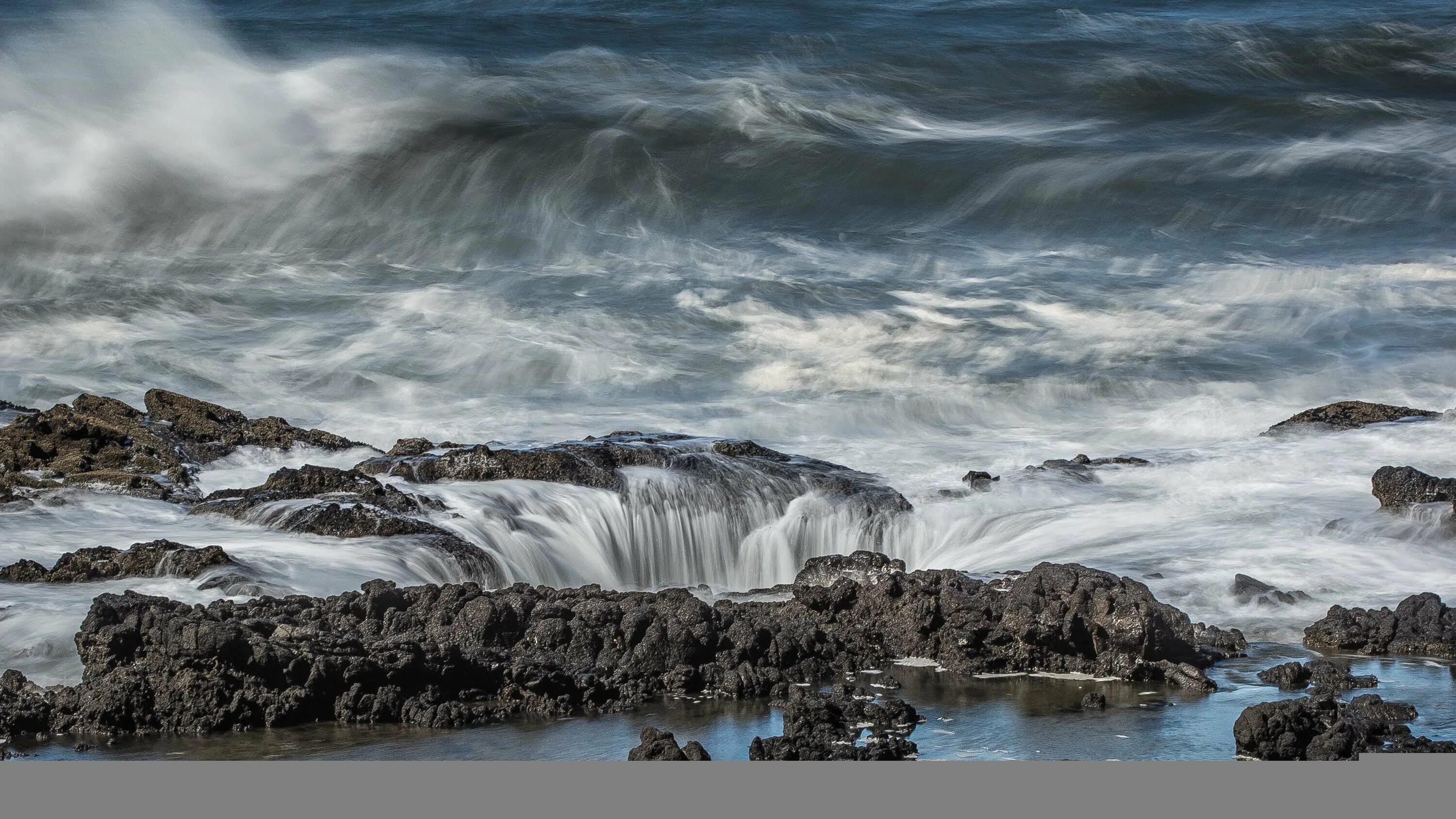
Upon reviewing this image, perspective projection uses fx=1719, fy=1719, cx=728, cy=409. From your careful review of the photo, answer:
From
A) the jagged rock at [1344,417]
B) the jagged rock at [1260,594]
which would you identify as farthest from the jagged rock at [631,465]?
the jagged rock at [1344,417]

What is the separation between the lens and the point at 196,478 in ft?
39.0

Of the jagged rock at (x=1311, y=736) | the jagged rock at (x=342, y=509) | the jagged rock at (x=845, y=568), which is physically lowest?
the jagged rock at (x=1311, y=736)

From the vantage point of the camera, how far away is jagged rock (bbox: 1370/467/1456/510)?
35.8ft

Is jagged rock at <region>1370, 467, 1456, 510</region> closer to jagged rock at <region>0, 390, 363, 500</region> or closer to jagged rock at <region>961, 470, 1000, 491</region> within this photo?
jagged rock at <region>961, 470, 1000, 491</region>

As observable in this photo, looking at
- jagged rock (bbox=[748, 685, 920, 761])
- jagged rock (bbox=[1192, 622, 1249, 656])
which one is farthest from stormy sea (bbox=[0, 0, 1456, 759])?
jagged rock (bbox=[748, 685, 920, 761])

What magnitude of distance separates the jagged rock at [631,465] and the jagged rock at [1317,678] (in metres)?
4.39

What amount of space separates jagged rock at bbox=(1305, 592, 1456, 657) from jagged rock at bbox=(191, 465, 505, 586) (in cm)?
464

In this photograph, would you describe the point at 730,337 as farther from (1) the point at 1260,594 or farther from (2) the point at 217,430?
(1) the point at 1260,594

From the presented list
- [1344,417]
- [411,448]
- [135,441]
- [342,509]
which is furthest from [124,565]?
[1344,417]

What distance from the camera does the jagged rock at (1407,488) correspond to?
10.9 m

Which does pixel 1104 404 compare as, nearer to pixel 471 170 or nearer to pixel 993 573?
pixel 993 573

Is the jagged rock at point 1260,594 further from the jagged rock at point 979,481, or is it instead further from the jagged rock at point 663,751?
the jagged rock at point 663,751

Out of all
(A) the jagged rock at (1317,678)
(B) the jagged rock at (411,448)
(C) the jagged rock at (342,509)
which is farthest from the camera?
(B) the jagged rock at (411,448)

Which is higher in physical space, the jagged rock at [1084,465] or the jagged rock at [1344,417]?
the jagged rock at [1344,417]
